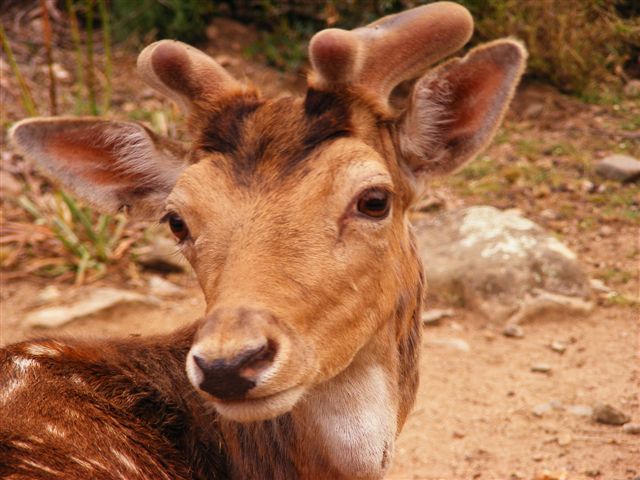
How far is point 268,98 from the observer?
411 centimetres

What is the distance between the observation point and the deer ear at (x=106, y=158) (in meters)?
4.24

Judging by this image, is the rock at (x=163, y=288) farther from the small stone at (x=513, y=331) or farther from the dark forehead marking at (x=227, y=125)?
the dark forehead marking at (x=227, y=125)

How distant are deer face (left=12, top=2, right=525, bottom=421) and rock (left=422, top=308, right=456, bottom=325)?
314cm

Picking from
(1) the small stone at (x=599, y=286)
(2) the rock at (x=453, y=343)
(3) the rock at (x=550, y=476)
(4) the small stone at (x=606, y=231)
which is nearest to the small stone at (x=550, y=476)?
(3) the rock at (x=550, y=476)

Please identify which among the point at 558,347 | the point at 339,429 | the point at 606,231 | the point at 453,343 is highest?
the point at 339,429

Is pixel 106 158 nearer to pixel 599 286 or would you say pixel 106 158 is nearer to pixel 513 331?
pixel 513 331

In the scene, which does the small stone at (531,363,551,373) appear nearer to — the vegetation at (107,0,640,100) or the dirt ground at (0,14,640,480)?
the dirt ground at (0,14,640,480)

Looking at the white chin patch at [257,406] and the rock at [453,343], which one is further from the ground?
the white chin patch at [257,406]

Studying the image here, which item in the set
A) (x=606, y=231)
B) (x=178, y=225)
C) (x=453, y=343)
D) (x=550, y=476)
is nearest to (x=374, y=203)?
(x=178, y=225)

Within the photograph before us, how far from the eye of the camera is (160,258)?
8.34m

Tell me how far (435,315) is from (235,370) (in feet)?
14.9

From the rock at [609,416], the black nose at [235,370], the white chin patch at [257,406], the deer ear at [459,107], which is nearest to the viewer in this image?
the black nose at [235,370]

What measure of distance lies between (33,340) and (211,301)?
123cm

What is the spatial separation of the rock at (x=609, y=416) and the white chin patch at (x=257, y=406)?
10.5 ft
